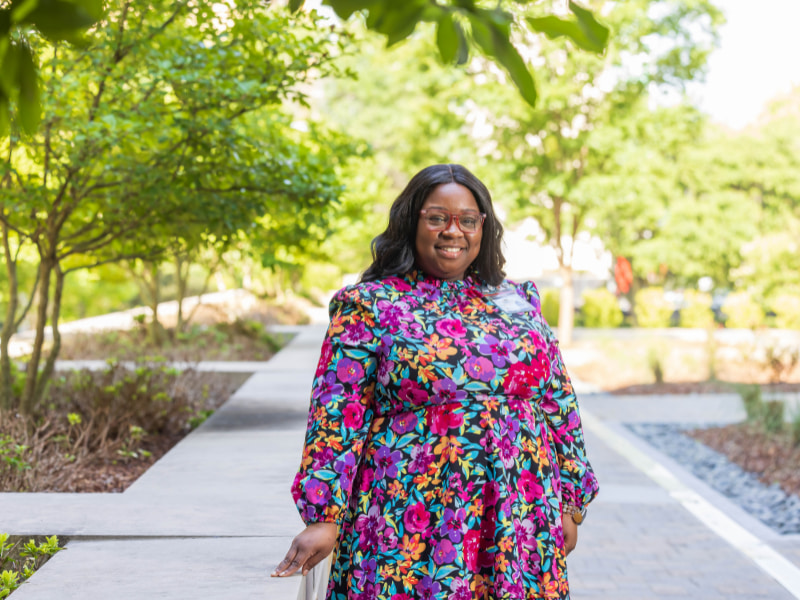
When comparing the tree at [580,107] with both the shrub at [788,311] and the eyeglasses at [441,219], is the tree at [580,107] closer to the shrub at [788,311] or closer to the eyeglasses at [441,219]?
the shrub at [788,311]

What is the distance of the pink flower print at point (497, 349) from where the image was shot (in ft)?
8.04

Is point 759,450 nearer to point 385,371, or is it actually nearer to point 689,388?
point 689,388

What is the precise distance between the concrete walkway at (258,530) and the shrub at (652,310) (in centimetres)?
1926

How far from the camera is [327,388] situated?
7.97ft

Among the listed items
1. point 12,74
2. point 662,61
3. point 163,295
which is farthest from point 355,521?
point 163,295

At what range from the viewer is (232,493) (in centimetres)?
467

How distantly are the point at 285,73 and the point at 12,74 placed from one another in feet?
16.7

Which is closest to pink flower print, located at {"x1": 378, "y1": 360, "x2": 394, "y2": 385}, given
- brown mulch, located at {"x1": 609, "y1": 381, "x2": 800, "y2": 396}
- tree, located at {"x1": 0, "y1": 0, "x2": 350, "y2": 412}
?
tree, located at {"x1": 0, "y1": 0, "x2": 350, "y2": 412}

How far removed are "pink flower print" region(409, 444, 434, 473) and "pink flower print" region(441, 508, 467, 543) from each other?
Result: 13cm

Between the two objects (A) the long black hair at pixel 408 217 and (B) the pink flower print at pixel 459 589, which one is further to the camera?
(A) the long black hair at pixel 408 217

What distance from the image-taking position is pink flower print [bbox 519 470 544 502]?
2482 millimetres

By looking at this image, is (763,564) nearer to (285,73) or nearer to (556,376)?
→ (556,376)

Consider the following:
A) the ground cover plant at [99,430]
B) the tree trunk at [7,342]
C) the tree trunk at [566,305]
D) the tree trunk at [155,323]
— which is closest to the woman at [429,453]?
the ground cover plant at [99,430]

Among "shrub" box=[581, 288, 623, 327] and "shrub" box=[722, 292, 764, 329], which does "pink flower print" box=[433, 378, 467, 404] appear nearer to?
"shrub" box=[722, 292, 764, 329]
